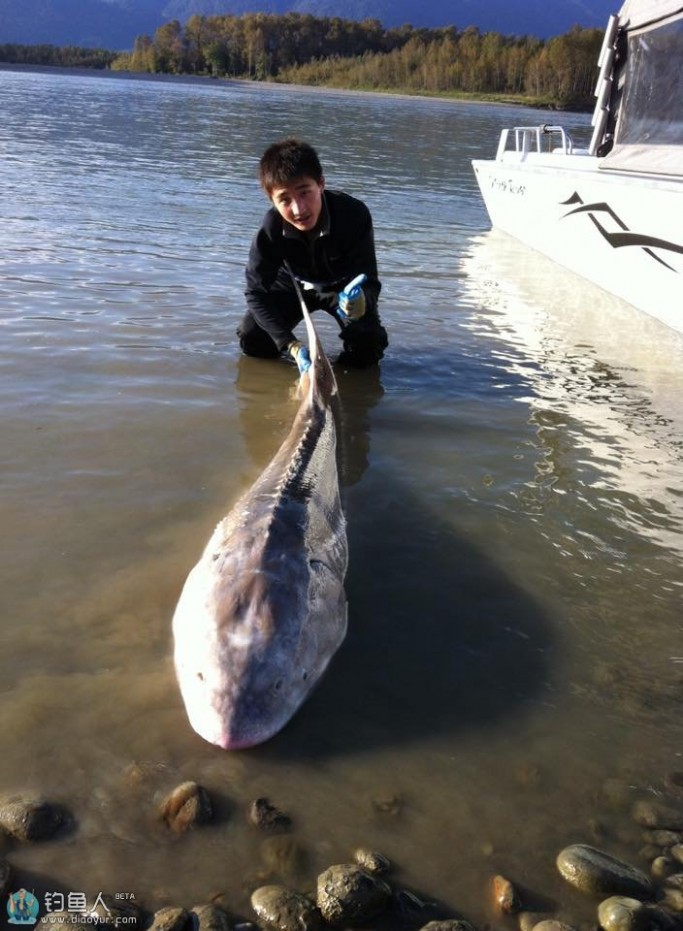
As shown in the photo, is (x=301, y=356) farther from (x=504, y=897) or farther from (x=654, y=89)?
(x=654, y=89)

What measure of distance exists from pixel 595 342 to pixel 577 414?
2.05 metres

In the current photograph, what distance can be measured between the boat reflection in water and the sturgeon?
6.21ft

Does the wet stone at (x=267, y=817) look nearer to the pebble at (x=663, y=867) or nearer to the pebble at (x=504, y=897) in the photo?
the pebble at (x=504, y=897)

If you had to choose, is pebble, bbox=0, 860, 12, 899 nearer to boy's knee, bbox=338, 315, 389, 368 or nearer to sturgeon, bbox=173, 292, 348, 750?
sturgeon, bbox=173, 292, 348, 750

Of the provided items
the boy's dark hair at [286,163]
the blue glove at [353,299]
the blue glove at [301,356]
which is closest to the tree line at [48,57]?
the blue glove at [353,299]

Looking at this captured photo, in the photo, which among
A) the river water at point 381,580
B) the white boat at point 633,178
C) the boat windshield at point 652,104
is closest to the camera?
the river water at point 381,580

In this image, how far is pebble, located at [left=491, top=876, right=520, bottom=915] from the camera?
7.02 ft

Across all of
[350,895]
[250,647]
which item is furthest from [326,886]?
[250,647]

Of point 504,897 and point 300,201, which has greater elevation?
point 300,201

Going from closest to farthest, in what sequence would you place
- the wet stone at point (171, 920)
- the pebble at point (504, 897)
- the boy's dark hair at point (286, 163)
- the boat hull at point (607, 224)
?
1. the wet stone at point (171, 920)
2. the pebble at point (504, 897)
3. the boy's dark hair at point (286, 163)
4. the boat hull at point (607, 224)

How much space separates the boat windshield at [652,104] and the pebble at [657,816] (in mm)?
6778

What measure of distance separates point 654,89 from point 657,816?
7957 mm

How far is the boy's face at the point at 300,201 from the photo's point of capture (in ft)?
16.9

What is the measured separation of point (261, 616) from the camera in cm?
268
